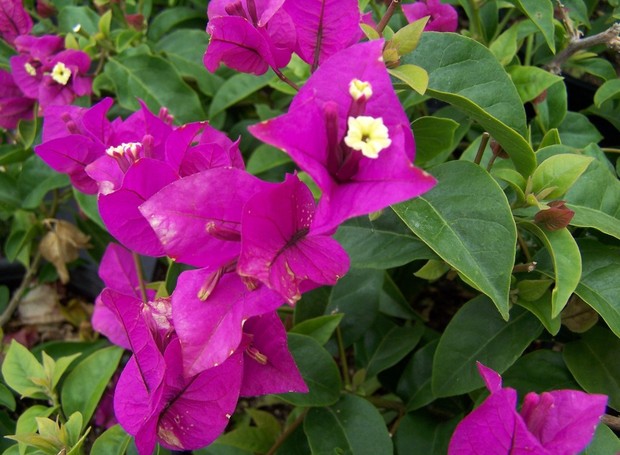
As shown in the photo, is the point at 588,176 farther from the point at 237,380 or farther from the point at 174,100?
the point at 174,100

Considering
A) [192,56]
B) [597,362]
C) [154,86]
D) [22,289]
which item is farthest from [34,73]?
[597,362]

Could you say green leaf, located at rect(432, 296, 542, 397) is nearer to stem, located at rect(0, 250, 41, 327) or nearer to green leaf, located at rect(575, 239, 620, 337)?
green leaf, located at rect(575, 239, 620, 337)

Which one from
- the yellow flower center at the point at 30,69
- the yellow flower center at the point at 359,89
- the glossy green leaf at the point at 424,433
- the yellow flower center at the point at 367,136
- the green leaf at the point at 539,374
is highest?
the yellow flower center at the point at 359,89

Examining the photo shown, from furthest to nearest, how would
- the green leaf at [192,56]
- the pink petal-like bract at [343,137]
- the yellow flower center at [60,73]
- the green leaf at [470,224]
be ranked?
the green leaf at [192,56], the yellow flower center at [60,73], the green leaf at [470,224], the pink petal-like bract at [343,137]

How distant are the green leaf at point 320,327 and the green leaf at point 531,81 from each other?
386 millimetres

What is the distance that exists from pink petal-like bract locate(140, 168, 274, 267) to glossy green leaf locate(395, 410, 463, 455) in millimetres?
452

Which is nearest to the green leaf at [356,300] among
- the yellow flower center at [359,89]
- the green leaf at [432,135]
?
the green leaf at [432,135]

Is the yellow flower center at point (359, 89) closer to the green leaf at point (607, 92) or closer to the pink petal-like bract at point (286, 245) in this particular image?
the pink petal-like bract at point (286, 245)

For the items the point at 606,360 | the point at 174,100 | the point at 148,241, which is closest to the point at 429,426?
the point at 606,360

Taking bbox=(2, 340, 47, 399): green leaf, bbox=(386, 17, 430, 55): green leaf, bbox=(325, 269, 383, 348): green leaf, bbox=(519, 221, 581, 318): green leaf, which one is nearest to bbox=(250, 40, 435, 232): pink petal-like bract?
bbox=(386, 17, 430, 55): green leaf

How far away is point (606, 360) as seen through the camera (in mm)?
723

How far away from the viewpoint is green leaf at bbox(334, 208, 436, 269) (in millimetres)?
691

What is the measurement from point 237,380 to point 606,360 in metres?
0.45

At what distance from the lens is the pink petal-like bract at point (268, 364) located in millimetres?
615
